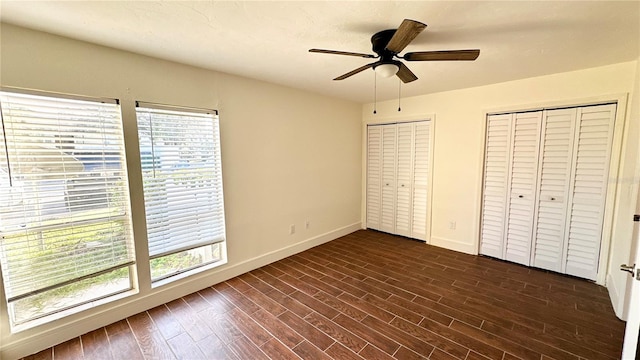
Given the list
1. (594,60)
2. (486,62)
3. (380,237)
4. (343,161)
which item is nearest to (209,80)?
(343,161)

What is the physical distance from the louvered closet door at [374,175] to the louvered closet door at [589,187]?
2.48 meters

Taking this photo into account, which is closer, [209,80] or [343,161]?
[209,80]

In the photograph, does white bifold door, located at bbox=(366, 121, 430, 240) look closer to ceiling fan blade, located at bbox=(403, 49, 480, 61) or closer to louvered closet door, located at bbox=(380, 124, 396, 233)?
louvered closet door, located at bbox=(380, 124, 396, 233)

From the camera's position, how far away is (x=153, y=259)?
8.21 feet

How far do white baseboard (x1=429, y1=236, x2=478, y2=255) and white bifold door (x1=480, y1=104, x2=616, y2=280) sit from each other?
0.15 meters

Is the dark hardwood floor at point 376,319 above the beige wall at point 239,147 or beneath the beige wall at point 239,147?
beneath

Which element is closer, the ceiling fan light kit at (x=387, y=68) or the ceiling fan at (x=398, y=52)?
the ceiling fan at (x=398, y=52)

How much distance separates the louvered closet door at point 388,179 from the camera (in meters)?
4.38

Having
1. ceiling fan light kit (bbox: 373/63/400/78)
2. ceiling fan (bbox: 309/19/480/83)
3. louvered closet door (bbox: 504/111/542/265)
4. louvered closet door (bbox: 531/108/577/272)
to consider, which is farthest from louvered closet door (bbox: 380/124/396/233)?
ceiling fan light kit (bbox: 373/63/400/78)

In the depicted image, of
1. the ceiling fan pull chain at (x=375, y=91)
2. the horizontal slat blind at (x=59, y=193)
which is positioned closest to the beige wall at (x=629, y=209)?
the ceiling fan pull chain at (x=375, y=91)

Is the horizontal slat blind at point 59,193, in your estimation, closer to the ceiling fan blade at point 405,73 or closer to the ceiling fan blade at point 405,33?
the ceiling fan blade at point 405,33

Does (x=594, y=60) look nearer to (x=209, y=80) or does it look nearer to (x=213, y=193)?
(x=209, y=80)

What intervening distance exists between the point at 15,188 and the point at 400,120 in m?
4.34

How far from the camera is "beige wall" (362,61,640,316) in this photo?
2520 mm
